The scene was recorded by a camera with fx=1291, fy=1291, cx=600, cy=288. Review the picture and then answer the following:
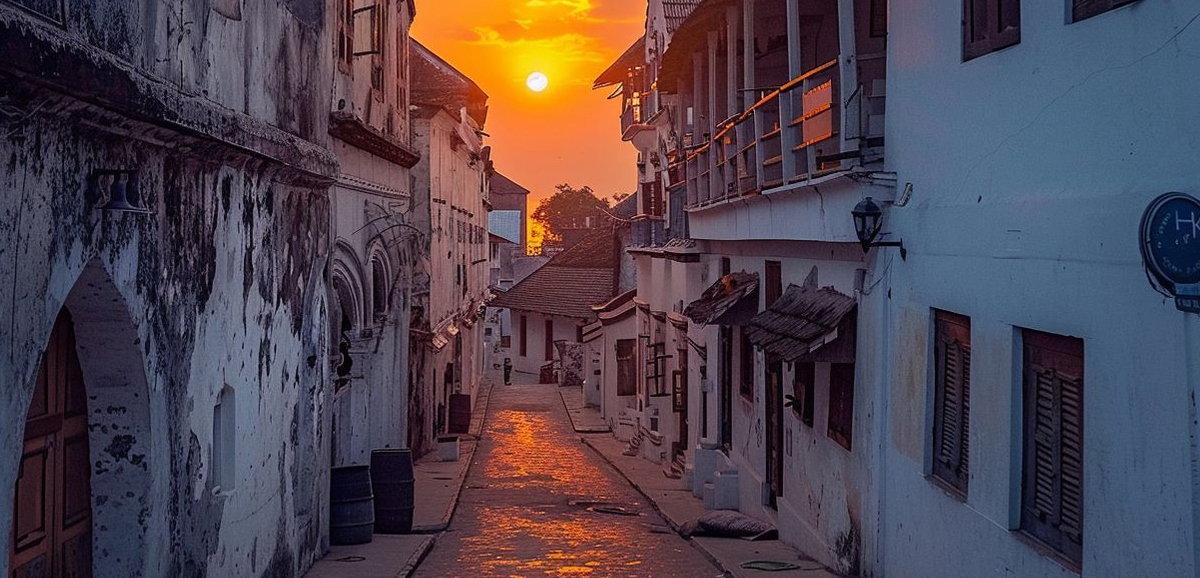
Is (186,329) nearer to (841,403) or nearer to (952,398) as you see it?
(952,398)

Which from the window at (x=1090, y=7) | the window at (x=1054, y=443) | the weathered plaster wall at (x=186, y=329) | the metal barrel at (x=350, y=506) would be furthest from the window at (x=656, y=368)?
the window at (x=1090, y=7)

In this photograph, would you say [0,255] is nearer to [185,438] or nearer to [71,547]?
[71,547]

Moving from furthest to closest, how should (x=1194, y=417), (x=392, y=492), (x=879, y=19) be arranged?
(x=392, y=492) → (x=879, y=19) → (x=1194, y=417)

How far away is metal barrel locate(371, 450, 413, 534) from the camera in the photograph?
50.6ft

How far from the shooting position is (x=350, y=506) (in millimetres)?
14227

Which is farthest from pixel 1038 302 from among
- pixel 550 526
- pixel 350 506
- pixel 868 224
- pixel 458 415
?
pixel 458 415

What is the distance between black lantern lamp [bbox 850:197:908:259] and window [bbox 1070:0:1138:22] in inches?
126

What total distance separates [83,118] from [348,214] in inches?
390

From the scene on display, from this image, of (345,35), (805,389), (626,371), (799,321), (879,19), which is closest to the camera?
(799,321)

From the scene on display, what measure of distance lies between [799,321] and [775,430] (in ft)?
12.5

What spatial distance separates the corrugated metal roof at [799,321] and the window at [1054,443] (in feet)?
11.8

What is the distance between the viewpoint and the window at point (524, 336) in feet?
172

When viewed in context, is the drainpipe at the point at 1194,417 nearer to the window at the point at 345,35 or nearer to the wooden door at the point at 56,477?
the wooden door at the point at 56,477

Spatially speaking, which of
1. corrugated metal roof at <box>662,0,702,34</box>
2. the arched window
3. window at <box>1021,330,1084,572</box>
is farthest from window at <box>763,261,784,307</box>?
corrugated metal roof at <box>662,0,702,34</box>
